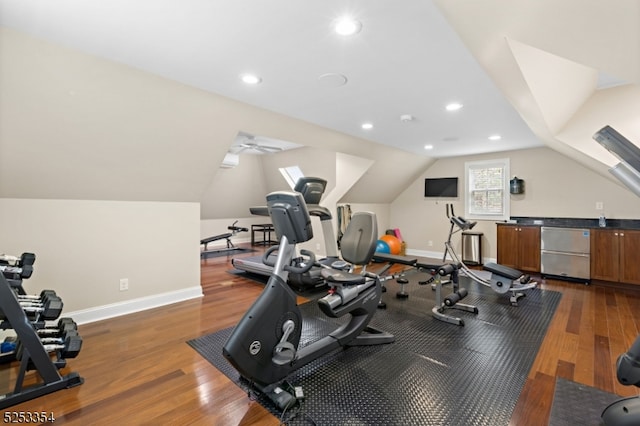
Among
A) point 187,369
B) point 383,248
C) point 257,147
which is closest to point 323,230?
point 187,369

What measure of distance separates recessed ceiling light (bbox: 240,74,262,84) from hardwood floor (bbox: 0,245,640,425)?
239 cm

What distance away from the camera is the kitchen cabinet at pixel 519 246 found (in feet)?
16.5

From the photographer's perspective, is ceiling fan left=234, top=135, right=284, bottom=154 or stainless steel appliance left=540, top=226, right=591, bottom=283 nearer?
stainless steel appliance left=540, top=226, right=591, bottom=283

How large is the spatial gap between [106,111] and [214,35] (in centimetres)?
131

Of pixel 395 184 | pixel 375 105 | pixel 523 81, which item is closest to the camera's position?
pixel 523 81

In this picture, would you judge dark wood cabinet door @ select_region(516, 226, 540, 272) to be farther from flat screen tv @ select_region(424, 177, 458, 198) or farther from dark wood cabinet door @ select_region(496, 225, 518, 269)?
flat screen tv @ select_region(424, 177, 458, 198)

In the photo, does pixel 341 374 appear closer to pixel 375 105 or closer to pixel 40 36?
pixel 375 105

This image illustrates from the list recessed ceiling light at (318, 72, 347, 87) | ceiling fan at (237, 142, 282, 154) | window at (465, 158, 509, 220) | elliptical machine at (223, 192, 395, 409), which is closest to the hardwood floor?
elliptical machine at (223, 192, 395, 409)

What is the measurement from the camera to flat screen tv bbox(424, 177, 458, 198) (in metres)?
6.61

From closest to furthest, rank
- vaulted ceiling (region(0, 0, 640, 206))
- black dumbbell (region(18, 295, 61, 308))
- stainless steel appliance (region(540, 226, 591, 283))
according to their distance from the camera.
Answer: vaulted ceiling (region(0, 0, 640, 206))
black dumbbell (region(18, 295, 61, 308))
stainless steel appliance (region(540, 226, 591, 283))

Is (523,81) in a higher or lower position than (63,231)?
higher

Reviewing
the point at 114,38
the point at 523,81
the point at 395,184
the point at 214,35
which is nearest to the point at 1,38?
the point at 114,38

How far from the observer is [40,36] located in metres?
1.91

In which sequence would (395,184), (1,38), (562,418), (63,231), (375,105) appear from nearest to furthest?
(562,418) → (1,38) → (63,231) → (375,105) → (395,184)
